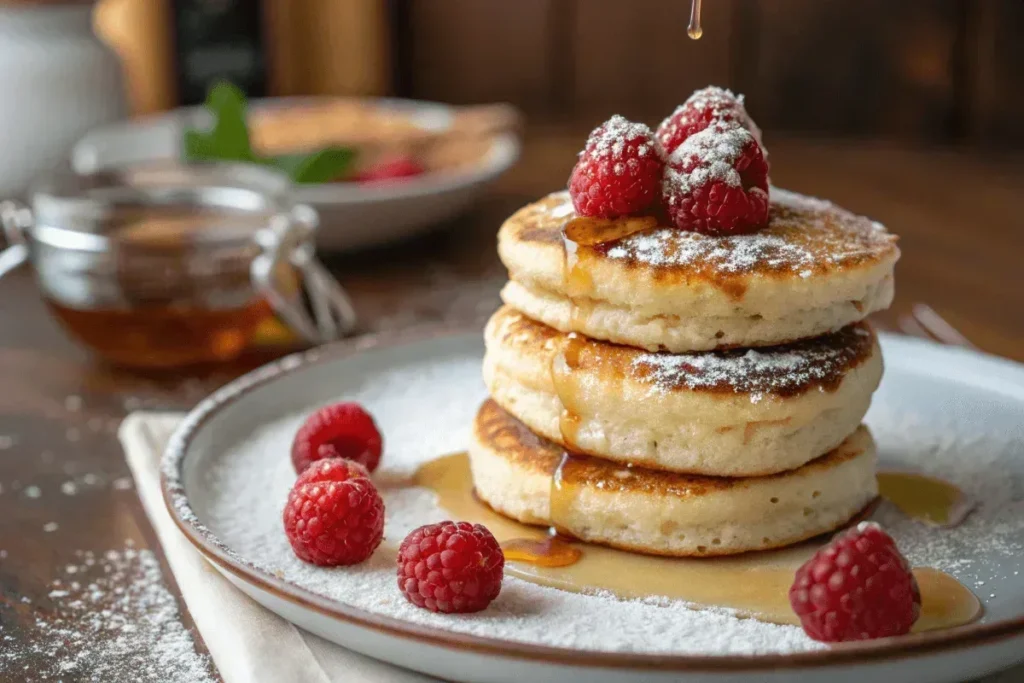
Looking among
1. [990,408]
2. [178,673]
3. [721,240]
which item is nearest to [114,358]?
[178,673]

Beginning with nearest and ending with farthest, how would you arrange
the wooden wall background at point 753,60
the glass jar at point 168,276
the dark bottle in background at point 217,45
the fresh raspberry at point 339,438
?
the fresh raspberry at point 339,438
the glass jar at point 168,276
the dark bottle in background at point 217,45
the wooden wall background at point 753,60

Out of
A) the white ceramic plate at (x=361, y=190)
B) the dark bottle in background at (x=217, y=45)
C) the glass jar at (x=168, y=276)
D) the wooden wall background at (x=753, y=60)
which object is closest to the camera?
the glass jar at (x=168, y=276)

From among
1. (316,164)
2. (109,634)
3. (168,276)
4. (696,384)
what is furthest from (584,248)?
(316,164)

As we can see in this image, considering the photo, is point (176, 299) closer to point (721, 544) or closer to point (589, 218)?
point (589, 218)

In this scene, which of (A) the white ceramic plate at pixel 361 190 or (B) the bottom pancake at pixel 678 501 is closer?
(B) the bottom pancake at pixel 678 501

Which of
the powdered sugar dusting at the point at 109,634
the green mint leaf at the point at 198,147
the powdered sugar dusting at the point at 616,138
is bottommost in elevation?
the powdered sugar dusting at the point at 109,634

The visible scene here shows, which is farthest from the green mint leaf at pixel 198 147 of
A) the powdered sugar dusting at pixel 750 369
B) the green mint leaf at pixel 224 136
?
the powdered sugar dusting at pixel 750 369

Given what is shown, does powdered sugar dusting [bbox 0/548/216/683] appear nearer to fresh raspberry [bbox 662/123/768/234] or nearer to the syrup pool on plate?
the syrup pool on plate

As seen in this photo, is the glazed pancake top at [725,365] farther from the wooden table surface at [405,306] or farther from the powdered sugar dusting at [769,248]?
the wooden table surface at [405,306]
